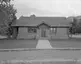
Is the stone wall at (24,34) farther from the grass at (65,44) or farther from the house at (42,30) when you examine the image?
the grass at (65,44)

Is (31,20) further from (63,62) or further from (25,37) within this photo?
(63,62)

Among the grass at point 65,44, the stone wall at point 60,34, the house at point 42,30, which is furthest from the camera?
the stone wall at point 60,34

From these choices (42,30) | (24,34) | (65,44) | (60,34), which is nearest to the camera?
(65,44)

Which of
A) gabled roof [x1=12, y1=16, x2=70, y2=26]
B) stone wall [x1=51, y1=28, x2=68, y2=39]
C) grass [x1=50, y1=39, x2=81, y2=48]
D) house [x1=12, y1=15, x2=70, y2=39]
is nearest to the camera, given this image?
grass [x1=50, y1=39, x2=81, y2=48]

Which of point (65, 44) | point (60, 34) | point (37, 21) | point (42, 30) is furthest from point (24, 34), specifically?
point (65, 44)

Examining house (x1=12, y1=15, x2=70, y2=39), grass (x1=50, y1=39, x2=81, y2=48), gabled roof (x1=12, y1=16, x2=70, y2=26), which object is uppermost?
gabled roof (x1=12, y1=16, x2=70, y2=26)

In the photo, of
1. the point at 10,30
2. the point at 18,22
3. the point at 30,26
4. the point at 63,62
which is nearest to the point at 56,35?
the point at 30,26

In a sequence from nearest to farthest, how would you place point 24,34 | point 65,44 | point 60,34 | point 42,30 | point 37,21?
point 65,44, point 42,30, point 60,34, point 24,34, point 37,21

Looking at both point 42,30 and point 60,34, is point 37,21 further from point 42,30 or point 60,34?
point 60,34

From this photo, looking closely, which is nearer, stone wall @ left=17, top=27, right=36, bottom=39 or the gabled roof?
stone wall @ left=17, top=27, right=36, bottom=39

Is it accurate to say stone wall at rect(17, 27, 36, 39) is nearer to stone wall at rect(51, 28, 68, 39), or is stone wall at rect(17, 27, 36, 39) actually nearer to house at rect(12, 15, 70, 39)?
house at rect(12, 15, 70, 39)

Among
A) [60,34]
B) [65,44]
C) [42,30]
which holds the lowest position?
[65,44]

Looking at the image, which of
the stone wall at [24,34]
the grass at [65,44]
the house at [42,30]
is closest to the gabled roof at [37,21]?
the house at [42,30]

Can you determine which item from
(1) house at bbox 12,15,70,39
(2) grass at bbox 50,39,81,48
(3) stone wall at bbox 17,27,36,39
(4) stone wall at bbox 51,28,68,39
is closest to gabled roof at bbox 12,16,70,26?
(1) house at bbox 12,15,70,39
